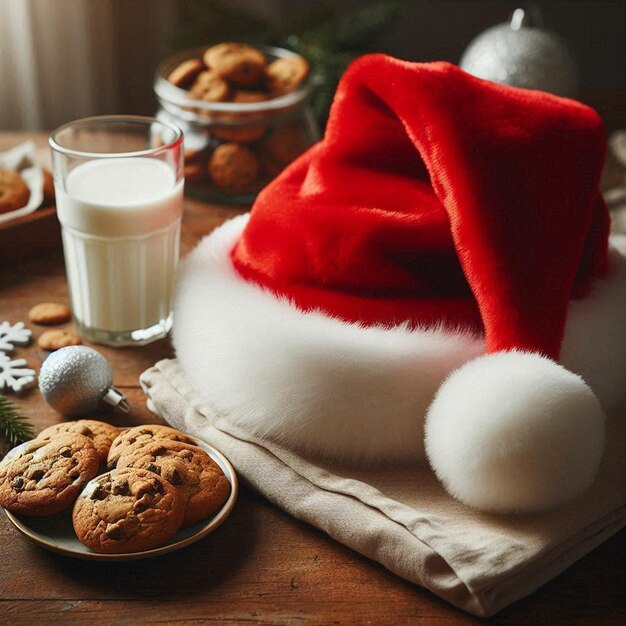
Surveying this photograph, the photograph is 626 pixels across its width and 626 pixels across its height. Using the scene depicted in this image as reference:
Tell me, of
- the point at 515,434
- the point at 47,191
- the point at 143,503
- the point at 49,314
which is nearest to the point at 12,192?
the point at 47,191

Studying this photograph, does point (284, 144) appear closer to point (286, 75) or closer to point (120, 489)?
point (286, 75)

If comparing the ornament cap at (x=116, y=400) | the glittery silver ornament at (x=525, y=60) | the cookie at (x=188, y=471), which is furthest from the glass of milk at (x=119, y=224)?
the glittery silver ornament at (x=525, y=60)

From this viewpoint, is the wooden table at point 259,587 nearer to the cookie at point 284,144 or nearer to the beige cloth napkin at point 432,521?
the beige cloth napkin at point 432,521

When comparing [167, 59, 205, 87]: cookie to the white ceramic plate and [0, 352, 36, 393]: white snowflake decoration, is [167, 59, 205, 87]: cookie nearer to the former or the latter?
[0, 352, 36, 393]: white snowflake decoration

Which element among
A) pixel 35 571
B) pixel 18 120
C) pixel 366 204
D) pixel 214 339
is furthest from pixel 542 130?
pixel 18 120

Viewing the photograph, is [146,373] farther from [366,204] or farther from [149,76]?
[149,76]

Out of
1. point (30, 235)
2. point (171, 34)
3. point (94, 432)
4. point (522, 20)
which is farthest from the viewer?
point (171, 34)
